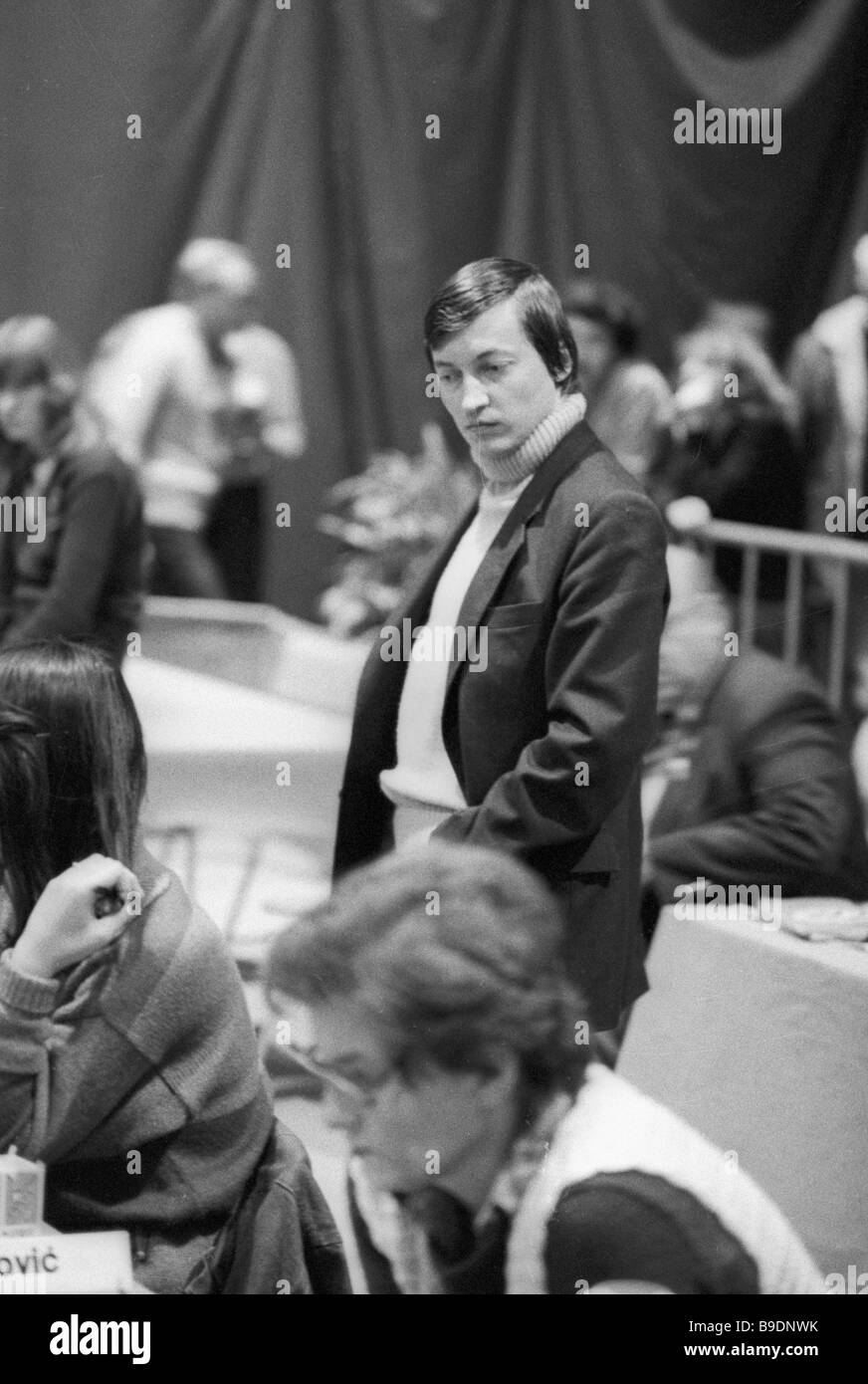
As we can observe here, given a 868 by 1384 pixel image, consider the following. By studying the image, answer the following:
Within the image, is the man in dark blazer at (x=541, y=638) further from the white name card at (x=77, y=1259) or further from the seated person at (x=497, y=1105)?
the seated person at (x=497, y=1105)

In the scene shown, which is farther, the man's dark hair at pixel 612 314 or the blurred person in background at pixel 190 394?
the blurred person in background at pixel 190 394

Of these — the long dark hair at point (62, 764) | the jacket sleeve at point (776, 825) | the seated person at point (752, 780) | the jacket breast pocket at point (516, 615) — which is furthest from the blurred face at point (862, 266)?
the long dark hair at point (62, 764)

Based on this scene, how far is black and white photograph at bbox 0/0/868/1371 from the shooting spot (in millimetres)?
1510

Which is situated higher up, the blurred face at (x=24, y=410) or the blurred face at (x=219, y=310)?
the blurred face at (x=219, y=310)

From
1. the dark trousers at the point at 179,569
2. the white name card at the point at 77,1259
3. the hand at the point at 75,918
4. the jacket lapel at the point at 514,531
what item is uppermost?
the jacket lapel at the point at 514,531

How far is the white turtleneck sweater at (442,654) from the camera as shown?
2482 millimetres

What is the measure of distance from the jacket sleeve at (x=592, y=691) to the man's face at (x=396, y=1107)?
0.88m

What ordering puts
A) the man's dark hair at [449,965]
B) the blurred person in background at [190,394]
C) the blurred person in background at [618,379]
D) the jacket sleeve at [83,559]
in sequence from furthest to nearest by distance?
the blurred person in background at [190,394], the blurred person in background at [618,379], the jacket sleeve at [83,559], the man's dark hair at [449,965]

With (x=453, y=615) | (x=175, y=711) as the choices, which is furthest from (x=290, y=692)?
(x=453, y=615)

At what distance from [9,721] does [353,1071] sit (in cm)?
74

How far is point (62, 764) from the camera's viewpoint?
2.06 meters

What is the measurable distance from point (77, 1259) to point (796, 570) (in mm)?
2612

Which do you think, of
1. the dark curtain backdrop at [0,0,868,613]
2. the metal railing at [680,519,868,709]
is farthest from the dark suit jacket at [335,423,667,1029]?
the metal railing at [680,519,868,709]

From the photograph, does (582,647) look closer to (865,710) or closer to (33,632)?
(33,632)
